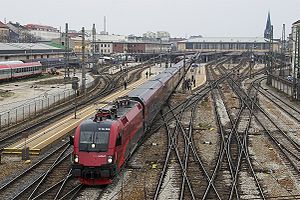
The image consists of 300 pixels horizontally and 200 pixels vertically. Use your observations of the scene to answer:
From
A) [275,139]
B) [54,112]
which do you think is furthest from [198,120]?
[54,112]

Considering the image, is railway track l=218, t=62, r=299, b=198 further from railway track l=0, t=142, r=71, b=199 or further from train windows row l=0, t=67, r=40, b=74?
train windows row l=0, t=67, r=40, b=74

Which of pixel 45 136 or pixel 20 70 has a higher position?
pixel 20 70

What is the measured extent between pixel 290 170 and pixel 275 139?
7.06 m

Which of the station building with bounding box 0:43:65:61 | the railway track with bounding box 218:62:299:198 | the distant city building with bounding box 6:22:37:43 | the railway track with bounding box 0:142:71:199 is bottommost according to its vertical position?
the railway track with bounding box 0:142:71:199

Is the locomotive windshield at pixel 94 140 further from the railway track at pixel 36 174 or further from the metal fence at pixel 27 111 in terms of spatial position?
the metal fence at pixel 27 111

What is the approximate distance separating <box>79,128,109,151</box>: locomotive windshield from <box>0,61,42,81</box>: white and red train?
1993 inches

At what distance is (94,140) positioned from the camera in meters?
17.8

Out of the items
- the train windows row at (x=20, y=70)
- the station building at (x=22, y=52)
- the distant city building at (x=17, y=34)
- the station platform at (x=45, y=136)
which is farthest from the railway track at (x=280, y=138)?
the distant city building at (x=17, y=34)

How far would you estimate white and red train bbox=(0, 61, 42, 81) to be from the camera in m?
66.1

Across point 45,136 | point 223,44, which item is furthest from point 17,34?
point 45,136

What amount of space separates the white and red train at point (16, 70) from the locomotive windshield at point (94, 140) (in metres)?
50.6

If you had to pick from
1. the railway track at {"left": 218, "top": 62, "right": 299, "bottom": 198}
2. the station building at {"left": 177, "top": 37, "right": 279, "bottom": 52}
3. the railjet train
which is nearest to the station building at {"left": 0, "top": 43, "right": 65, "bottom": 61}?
the railway track at {"left": 218, "top": 62, "right": 299, "bottom": 198}

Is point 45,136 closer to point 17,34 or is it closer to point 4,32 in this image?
point 4,32

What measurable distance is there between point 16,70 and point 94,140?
55.5m
